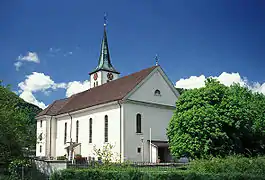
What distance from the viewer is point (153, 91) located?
132 ft

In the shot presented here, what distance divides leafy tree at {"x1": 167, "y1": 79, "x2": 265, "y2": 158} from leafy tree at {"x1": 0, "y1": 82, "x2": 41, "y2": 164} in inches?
541

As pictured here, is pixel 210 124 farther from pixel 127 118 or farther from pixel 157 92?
pixel 157 92

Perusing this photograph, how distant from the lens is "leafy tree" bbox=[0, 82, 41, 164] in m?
23.0

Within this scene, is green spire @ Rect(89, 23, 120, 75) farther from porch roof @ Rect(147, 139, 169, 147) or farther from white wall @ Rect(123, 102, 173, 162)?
porch roof @ Rect(147, 139, 169, 147)

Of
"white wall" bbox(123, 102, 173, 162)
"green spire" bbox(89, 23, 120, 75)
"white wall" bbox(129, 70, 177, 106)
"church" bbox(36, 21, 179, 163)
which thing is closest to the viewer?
"white wall" bbox(123, 102, 173, 162)

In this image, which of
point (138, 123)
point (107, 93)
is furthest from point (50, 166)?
point (107, 93)

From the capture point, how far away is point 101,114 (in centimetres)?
4081

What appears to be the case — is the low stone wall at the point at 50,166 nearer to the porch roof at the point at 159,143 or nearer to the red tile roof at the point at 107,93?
the red tile roof at the point at 107,93

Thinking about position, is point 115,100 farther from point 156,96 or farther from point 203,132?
point 203,132

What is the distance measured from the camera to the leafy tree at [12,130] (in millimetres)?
22984

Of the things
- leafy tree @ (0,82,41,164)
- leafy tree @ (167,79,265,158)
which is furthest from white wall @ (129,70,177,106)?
leafy tree @ (0,82,41,164)

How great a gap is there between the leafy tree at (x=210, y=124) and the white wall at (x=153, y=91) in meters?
6.70

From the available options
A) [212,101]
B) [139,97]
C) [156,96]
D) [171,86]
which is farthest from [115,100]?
[212,101]

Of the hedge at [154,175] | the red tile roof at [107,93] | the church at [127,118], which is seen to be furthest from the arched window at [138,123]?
the hedge at [154,175]
